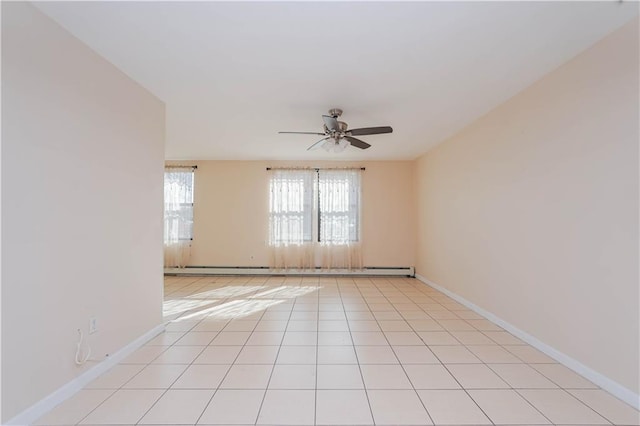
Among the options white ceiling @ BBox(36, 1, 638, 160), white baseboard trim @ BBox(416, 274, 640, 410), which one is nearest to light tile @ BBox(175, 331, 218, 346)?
white ceiling @ BBox(36, 1, 638, 160)

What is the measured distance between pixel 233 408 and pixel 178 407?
0.36m

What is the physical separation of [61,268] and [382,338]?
2731 mm

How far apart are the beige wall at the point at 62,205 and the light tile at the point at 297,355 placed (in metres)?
1.41

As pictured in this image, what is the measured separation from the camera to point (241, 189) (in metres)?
6.15

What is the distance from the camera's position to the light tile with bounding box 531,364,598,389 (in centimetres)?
212

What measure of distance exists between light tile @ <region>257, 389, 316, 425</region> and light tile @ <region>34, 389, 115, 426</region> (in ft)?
3.67

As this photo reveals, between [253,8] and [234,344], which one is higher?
[253,8]

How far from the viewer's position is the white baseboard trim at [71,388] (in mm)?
1726

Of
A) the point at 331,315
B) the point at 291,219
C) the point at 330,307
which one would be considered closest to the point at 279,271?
the point at 291,219

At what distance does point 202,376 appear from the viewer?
2.29 meters

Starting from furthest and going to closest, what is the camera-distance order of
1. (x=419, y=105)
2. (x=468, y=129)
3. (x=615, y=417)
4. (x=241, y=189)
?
(x=241, y=189), (x=468, y=129), (x=419, y=105), (x=615, y=417)

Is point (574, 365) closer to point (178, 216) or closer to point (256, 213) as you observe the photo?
point (256, 213)

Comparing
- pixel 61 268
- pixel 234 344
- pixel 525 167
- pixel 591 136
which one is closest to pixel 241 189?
pixel 234 344

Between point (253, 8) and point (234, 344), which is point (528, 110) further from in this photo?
point (234, 344)
